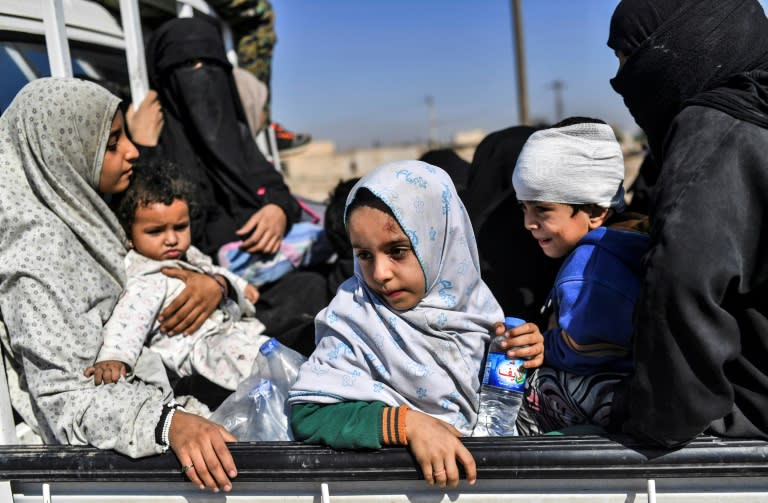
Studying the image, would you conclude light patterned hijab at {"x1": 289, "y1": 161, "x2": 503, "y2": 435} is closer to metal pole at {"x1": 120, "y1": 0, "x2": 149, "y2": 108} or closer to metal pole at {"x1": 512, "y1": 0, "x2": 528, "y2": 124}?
metal pole at {"x1": 120, "y1": 0, "x2": 149, "y2": 108}

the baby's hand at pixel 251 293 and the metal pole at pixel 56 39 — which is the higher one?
the metal pole at pixel 56 39

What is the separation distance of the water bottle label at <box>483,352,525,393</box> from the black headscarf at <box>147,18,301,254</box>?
169 centimetres

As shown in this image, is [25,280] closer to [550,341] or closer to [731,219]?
[550,341]

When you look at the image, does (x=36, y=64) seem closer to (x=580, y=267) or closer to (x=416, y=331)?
(x=416, y=331)

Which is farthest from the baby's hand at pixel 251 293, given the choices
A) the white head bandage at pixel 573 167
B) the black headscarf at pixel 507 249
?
the white head bandage at pixel 573 167

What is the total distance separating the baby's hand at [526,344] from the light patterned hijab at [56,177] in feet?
4.32

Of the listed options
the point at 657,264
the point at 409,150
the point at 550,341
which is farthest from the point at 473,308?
the point at 409,150

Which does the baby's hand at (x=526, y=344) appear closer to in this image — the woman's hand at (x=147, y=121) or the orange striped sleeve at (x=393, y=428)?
the orange striped sleeve at (x=393, y=428)

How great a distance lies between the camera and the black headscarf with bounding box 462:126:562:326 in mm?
2383

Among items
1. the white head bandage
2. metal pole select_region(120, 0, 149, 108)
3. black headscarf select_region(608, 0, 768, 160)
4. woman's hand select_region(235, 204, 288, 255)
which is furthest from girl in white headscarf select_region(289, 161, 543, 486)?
metal pole select_region(120, 0, 149, 108)

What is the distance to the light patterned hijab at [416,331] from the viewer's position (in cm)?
177

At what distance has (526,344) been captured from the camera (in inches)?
72.0

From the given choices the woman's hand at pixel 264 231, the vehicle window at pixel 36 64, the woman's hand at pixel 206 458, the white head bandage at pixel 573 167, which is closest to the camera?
the woman's hand at pixel 206 458

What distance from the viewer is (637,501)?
5.10 feet
